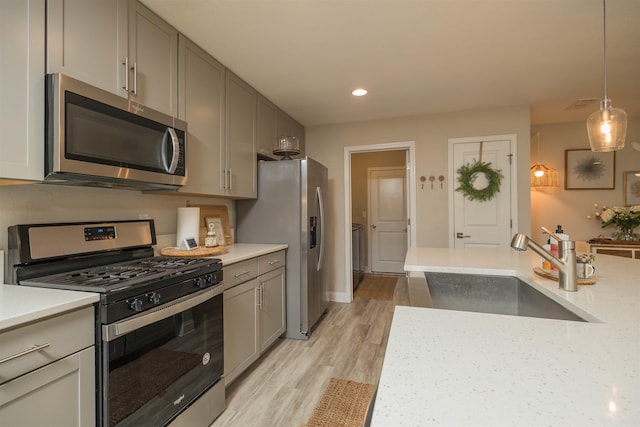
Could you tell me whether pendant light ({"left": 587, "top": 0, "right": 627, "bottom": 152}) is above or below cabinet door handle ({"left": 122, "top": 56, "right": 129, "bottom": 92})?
below

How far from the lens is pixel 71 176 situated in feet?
4.52

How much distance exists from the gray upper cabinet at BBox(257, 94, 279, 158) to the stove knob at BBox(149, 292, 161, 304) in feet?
6.17

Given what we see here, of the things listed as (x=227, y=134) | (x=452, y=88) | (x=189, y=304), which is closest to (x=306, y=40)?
(x=227, y=134)

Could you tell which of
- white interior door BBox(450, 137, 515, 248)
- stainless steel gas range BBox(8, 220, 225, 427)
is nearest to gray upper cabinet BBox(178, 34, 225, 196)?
stainless steel gas range BBox(8, 220, 225, 427)

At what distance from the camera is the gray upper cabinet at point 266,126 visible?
120 inches

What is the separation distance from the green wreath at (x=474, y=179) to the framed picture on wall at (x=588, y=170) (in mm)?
1465

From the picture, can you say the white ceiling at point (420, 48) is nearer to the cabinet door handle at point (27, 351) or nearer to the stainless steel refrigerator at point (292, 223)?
the stainless steel refrigerator at point (292, 223)

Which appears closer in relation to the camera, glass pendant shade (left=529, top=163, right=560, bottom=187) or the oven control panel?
the oven control panel

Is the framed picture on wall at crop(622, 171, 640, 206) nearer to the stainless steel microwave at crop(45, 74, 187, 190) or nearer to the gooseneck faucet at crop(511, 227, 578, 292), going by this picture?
the gooseneck faucet at crop(511, 227, 578, 292)

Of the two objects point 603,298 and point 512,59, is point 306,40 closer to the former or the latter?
point 512,59

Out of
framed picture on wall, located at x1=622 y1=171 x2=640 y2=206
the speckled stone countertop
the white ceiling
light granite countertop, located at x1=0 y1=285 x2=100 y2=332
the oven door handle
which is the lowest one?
the oven door handle

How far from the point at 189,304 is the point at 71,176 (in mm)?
782

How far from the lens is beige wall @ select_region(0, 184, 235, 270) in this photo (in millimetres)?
1428

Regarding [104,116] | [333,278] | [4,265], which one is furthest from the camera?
[333,278]
